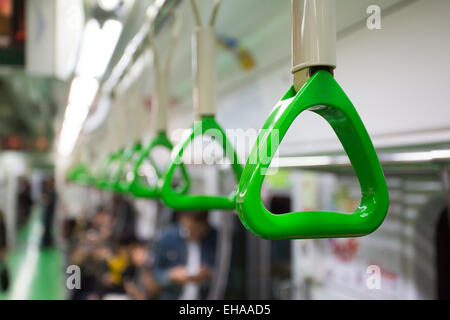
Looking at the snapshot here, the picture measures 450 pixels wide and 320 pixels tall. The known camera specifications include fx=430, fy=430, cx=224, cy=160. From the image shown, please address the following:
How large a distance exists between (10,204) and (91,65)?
885cm

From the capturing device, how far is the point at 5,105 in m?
6.71

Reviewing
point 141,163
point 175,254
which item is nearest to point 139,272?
point 175,254

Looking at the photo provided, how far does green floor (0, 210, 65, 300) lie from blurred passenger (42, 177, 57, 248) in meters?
0.22

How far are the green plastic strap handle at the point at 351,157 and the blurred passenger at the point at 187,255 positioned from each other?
324 cm

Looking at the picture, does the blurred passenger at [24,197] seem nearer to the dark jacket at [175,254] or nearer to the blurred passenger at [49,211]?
the blurred passenger at [49,211]

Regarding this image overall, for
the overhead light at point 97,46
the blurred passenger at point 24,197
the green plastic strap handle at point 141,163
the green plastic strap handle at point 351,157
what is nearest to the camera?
the green plastic strap handle at point 351,157

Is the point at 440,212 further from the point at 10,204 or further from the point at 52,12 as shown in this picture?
the point at 10,204

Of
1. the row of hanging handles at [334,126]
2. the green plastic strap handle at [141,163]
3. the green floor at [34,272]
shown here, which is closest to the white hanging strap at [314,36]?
the row of hanging handles at [334,126]

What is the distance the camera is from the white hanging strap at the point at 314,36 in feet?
1.67

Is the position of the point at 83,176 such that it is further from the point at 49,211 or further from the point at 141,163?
the point at 49,211

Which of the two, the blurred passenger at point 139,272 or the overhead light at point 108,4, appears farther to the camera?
the blurred passenger at point 139,272

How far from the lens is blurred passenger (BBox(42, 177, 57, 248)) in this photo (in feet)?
27.0

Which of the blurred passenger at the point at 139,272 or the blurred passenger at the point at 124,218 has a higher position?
the blurred passenger at the point at 124,218
